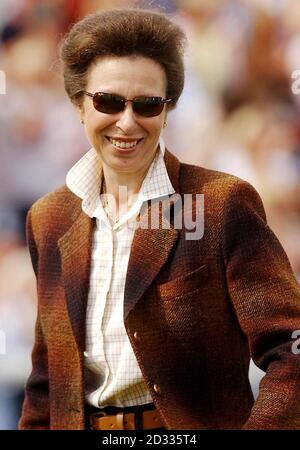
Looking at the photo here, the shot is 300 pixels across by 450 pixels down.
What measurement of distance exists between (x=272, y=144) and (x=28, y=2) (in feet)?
2.76

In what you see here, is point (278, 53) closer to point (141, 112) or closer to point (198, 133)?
point (198, 133)

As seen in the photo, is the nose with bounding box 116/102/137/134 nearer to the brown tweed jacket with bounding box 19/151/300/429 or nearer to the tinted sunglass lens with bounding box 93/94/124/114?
the tinted sunglass lens with bounding box 93/94/124/114

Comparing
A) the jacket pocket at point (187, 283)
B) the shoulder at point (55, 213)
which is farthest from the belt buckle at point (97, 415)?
the shoulder at point (55, 213)

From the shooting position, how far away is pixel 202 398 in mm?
1480

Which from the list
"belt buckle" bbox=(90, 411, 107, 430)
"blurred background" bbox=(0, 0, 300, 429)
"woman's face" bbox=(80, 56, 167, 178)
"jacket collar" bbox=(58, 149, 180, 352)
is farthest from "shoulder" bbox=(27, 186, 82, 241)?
"blurred background" bbox=(0, 0, 300, 429)

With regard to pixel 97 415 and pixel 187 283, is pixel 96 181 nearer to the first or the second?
pixel 187 283

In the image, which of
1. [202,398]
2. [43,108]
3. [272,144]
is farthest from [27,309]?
[202,398]

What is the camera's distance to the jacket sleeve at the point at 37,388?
1722mm

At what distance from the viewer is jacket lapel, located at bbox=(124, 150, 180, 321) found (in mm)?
1467

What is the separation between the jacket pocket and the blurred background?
0.86 metres

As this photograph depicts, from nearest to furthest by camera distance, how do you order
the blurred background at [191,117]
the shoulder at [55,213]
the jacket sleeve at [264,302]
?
the jacket sleeve at [264,302], the shoulder at [55,213], the blurred background at [191,117]

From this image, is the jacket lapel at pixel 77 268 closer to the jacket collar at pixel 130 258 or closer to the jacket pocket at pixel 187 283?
the jacket collar at pixel 130 258

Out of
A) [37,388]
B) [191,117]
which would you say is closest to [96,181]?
[37,388]

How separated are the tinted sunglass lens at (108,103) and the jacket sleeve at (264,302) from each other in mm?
267
